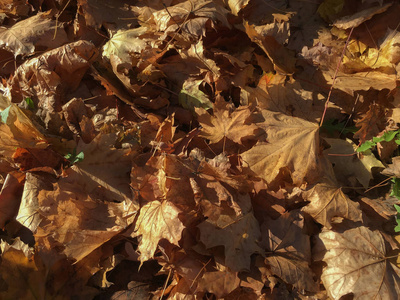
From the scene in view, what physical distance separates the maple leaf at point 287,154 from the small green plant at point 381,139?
1.06 ft

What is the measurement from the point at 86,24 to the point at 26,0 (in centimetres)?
54

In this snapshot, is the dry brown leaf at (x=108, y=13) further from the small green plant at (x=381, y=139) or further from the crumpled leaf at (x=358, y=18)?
the small green plant at (x=381, y=139)

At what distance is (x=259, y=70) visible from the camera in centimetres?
224

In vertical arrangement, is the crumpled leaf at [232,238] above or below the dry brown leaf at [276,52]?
below

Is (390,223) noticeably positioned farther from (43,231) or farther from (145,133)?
(43,231)

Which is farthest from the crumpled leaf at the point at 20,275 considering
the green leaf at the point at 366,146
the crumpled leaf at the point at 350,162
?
the green leaf at the point at 366,146

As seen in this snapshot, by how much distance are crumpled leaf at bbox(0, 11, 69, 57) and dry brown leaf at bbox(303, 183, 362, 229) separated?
1.83 m

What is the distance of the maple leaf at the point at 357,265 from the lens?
1613 mm

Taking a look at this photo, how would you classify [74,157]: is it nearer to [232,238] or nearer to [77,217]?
[77,217]

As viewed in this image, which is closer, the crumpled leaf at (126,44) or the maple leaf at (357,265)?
the maple leaf at (357,265)

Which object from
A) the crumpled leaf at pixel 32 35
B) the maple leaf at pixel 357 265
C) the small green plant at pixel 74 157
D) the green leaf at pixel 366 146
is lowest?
the maple leaf at pixel 357 265

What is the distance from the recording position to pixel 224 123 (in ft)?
6.37

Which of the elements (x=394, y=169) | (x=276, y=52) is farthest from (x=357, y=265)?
(x=276, y=52)

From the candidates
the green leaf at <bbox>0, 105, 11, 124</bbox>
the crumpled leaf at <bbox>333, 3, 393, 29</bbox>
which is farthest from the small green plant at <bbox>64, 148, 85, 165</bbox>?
the crumpled leaf at <bbox>333, 3, 393, 29</bbox>
